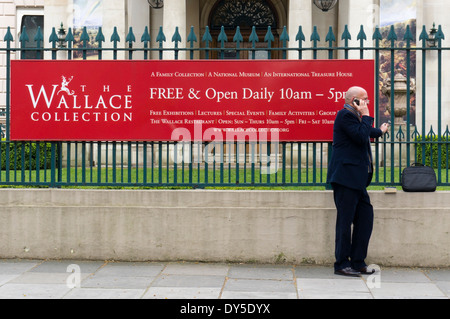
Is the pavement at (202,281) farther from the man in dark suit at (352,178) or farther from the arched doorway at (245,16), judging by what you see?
the arched doorway at (245,16)

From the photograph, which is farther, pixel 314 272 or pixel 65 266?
pixel 65 266

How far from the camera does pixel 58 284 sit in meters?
6.12

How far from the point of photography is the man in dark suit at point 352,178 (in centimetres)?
642

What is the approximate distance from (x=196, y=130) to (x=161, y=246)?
151cm

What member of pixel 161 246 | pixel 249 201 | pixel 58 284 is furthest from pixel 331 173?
pixel 58 284

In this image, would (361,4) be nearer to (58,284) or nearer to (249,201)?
(249,201)

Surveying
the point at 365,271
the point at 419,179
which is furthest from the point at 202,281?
the point at 419,179

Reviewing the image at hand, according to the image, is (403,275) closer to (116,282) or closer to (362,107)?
(362,107)

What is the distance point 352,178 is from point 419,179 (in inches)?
48.2

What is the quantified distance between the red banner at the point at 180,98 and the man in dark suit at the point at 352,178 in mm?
701

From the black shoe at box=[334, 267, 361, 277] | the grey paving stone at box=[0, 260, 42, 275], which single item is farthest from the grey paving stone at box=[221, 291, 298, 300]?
the grey paving stone at box=[0, 260, 42, 275]

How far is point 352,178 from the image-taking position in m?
6.43

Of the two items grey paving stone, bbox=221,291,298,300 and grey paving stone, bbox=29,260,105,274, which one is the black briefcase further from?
grey paving stone, bbox=29,260,105,274

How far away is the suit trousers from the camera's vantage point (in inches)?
256
